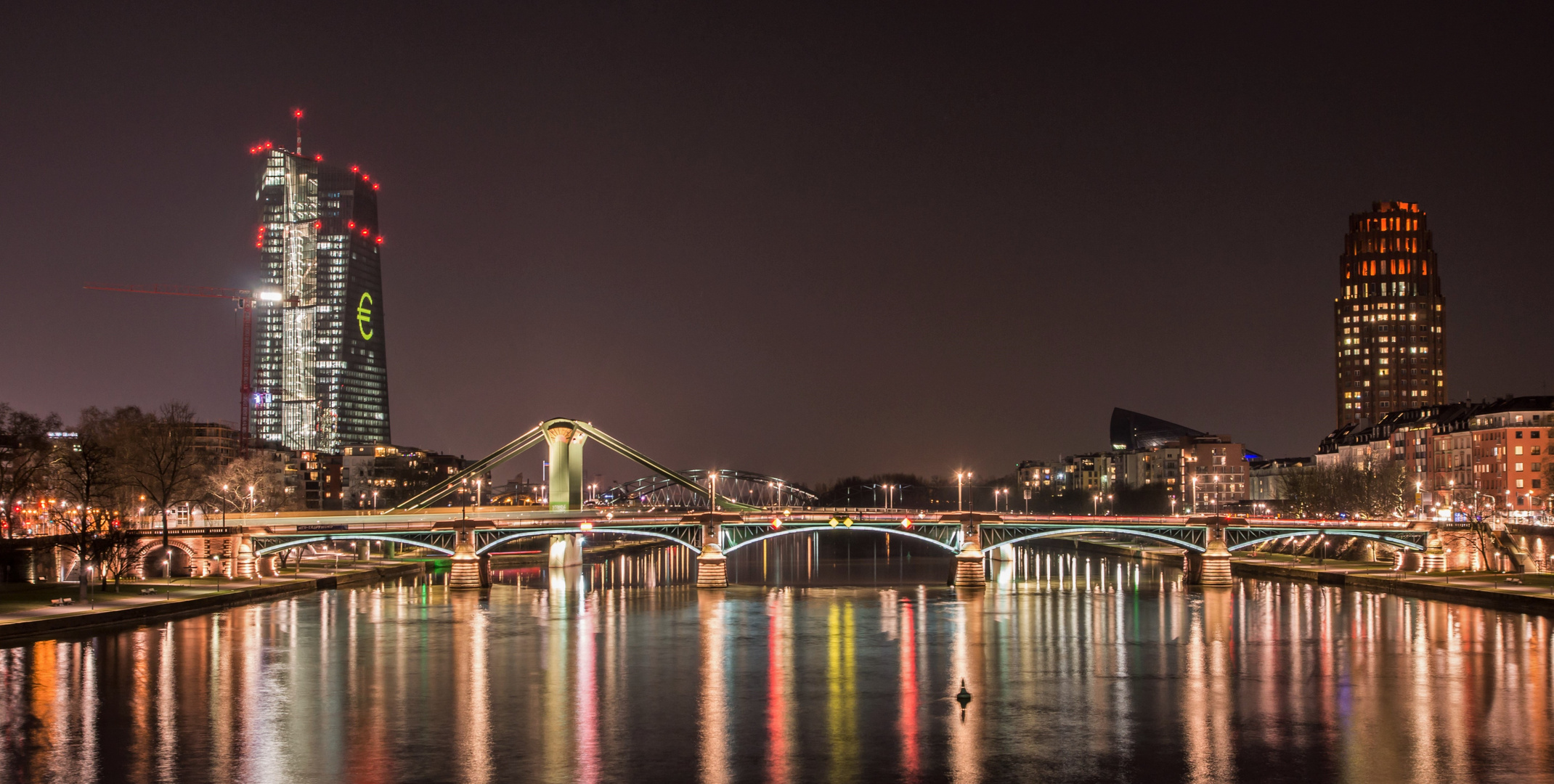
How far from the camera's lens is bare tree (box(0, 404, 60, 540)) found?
262ft

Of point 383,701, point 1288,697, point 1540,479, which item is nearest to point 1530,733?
point 1288,697

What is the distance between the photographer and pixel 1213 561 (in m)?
96.6

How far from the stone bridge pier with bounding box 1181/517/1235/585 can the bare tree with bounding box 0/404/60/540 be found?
2947 inches

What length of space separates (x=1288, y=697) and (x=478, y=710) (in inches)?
977

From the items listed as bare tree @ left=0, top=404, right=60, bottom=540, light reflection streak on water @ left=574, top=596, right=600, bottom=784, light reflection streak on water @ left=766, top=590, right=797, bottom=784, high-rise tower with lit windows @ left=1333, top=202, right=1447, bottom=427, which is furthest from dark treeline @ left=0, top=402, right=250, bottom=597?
high-rise tower with lit windows @ left=1333, top=202, right=1447, bottom=427

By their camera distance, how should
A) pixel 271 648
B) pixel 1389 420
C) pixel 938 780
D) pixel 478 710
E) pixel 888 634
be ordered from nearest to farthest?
pixel 938 780, pixel 478 710, pixel 271 648, pixel 888 634, pixel 1389 420

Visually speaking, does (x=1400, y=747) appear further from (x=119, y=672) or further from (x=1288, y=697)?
(x=119, y=672)

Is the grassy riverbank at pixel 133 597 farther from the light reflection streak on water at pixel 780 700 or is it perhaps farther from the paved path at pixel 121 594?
the light reflection streak on water at pixel 780 700

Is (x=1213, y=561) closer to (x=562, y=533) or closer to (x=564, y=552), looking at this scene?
(x=562, y=533)

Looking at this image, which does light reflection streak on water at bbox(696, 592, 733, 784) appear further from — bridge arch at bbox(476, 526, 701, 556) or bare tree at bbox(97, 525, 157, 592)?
bare tree at bbox(97, 525, 157, 592)

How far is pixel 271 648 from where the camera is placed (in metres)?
55.5

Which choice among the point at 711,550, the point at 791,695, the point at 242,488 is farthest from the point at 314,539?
the point at 791,695

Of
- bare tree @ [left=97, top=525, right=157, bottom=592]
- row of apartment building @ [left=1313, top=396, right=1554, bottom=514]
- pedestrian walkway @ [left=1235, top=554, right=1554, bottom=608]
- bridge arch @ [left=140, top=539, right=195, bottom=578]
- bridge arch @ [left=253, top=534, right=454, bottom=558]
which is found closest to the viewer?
pedestrian walkway @ [left=1235, top=554, right=1554, bottom=608]

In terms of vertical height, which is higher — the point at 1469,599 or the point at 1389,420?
the point at 1389,420
